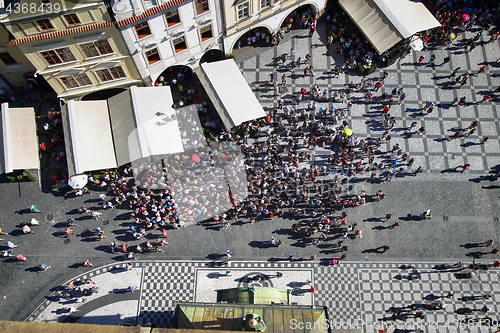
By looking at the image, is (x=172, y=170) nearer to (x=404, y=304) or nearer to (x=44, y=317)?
(x=44, y=317)

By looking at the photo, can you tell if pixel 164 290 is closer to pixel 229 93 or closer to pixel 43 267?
pixel 43 267

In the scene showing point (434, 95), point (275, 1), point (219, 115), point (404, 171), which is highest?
point (275, 1)

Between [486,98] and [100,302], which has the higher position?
[486,98]

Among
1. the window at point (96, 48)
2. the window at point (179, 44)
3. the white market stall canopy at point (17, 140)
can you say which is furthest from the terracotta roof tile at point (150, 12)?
the white market stall canopy at point (17, 140)

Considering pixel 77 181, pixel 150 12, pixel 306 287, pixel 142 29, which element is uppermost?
pixel 150 12

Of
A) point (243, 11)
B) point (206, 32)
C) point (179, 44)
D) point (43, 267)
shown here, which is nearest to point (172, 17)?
point (179, 44)

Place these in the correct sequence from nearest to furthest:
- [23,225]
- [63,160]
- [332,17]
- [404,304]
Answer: [404,304], [23,225], [63,160], [332,17]

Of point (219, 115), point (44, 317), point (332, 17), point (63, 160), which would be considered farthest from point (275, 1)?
point (44, 317)
